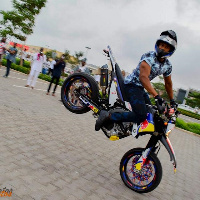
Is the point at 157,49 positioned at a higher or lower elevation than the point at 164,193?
higher

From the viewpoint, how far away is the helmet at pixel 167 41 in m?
3.54

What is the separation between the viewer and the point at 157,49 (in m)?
3.63

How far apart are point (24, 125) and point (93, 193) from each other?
2.72 metres

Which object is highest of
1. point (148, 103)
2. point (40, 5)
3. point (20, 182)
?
point (40, 5)

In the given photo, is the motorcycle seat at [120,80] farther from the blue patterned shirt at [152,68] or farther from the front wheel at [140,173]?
the front wheel at [140,173]

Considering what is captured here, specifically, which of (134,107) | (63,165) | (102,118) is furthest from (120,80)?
(63,165)

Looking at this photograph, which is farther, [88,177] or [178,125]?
[178,125]

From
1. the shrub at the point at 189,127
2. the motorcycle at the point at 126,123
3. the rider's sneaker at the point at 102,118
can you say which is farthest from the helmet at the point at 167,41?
the shrub at the point at 189,127

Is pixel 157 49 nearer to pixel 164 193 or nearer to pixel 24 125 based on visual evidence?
pixel 164 193

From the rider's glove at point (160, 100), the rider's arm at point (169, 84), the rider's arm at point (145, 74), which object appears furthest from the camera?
the rider's arm at point (169, 84)

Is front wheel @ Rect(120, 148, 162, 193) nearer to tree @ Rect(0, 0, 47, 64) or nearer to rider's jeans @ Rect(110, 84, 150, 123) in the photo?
rider's jeans @ Rect(110, 84, 150, 123)

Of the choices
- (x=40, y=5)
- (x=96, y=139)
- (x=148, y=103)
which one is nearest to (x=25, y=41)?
(x=40, y=5)

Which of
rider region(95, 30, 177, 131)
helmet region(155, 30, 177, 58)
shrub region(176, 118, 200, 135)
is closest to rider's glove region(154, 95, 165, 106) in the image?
rider region(95, 30, 177, 131)

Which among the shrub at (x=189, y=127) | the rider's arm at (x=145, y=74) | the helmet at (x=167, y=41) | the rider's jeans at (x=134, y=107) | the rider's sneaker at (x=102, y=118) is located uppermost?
the helmet at (x=167, y=41)
